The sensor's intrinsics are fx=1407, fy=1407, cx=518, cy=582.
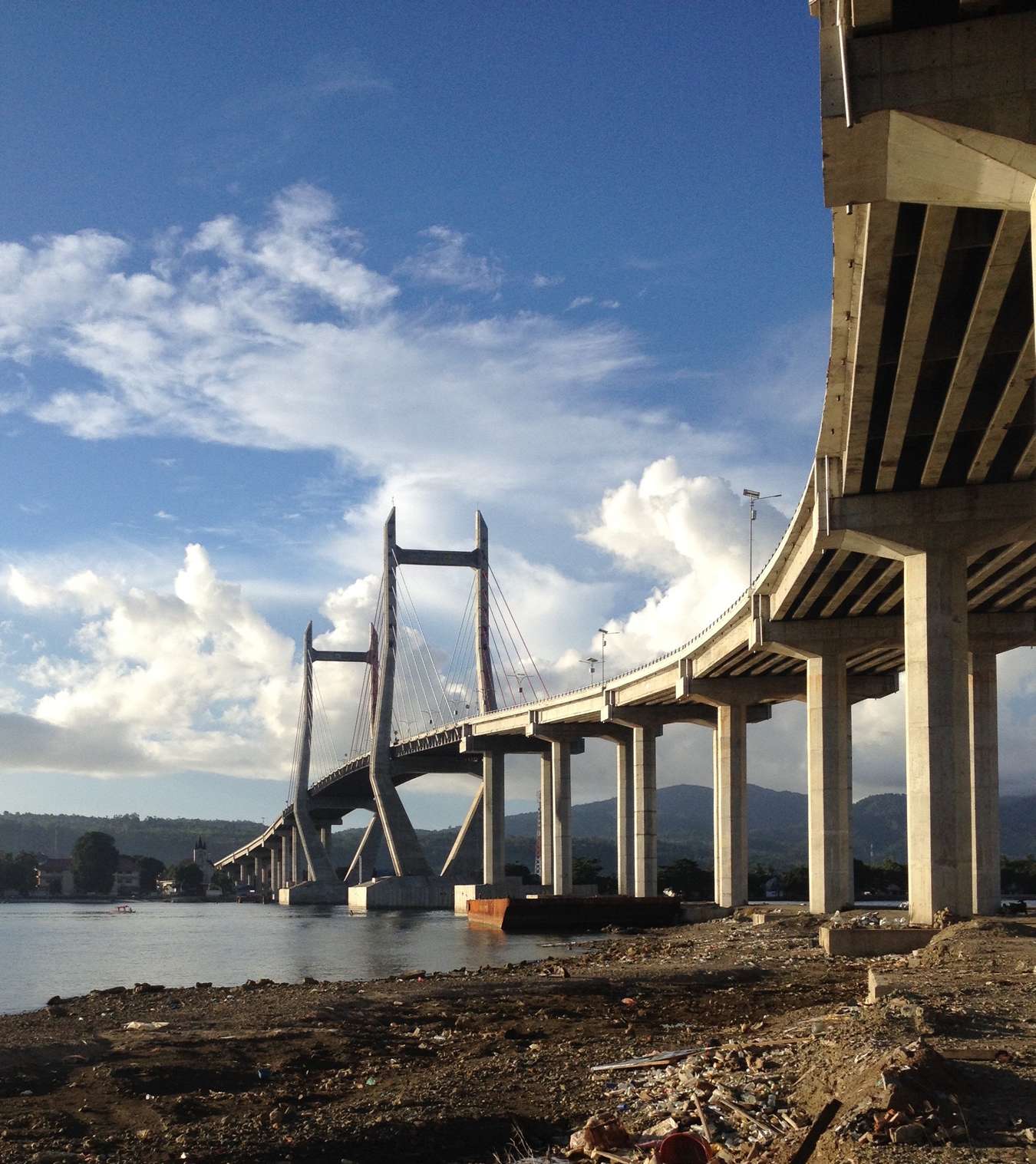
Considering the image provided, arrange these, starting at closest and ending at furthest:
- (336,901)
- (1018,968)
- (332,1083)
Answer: (332,1083) < (1018,968) < (336,901)

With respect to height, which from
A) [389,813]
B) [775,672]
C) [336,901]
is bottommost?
[336,901]

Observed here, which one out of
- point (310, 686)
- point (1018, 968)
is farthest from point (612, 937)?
point (310, 686)

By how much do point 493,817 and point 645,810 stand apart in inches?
1036

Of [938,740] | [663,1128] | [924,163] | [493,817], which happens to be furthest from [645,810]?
[663,1128]

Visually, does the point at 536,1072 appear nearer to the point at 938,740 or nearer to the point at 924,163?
the point at 924,163

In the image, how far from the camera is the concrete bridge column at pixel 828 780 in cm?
5941

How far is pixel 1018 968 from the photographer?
25.0 meters

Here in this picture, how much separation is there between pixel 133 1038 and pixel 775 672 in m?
57.7

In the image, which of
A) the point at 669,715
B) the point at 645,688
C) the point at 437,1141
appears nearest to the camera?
the point at 437,1141

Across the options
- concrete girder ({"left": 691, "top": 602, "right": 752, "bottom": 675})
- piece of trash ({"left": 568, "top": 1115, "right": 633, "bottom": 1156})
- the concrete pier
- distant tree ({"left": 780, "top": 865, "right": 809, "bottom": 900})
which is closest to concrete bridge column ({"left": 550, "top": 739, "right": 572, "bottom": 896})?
the concrete pier

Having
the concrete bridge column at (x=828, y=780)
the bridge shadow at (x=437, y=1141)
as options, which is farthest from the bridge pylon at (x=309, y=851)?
the bridge shadow at (x=437, y=1141)

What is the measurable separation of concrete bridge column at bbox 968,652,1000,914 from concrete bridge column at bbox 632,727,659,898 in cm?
3293

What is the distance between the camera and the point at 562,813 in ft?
352

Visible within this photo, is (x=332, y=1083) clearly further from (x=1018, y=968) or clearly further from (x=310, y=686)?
(x=310, y=686)
